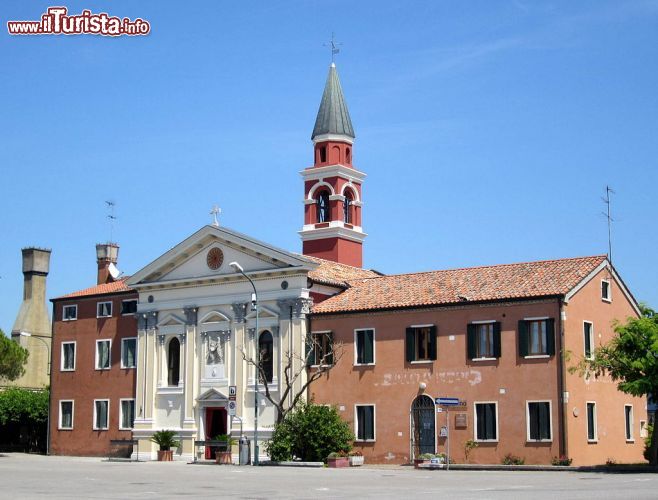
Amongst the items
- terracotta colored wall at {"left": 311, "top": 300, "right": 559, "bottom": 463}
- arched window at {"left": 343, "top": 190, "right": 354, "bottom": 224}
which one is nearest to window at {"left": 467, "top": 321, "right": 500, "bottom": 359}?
terracotta colored wall at {"left": 311, "top": 300, "right": 559, "bottom": 463}

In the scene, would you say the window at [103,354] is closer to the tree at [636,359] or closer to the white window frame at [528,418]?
the white window frame at [528,418]

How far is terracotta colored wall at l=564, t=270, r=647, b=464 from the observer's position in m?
41.0

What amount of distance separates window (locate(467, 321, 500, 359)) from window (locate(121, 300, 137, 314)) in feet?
64.5

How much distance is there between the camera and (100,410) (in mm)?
55438

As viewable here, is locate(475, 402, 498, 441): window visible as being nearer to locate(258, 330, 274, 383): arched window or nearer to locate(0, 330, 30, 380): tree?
locate(258, 330, 274, 383): arched window

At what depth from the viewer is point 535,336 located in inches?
1644

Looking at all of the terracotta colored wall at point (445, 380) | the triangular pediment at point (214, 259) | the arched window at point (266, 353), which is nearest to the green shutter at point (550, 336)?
the terracotta colored wall at point (445, 380)

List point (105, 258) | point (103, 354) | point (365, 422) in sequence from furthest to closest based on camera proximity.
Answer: point (105, 258) → point (103, 354) → point (365, 422)

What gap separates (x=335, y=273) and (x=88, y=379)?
49.5ft

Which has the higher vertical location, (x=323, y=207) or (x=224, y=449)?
(x=323, y=207)

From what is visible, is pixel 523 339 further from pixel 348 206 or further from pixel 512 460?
pixel 348 206

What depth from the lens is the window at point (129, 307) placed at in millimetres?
54812

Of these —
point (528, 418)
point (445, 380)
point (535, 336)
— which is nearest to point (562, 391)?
point (528, 418)

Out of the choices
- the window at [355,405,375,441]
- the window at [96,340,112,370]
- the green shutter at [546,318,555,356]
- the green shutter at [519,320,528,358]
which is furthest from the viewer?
the window at [96,340,112,370]
